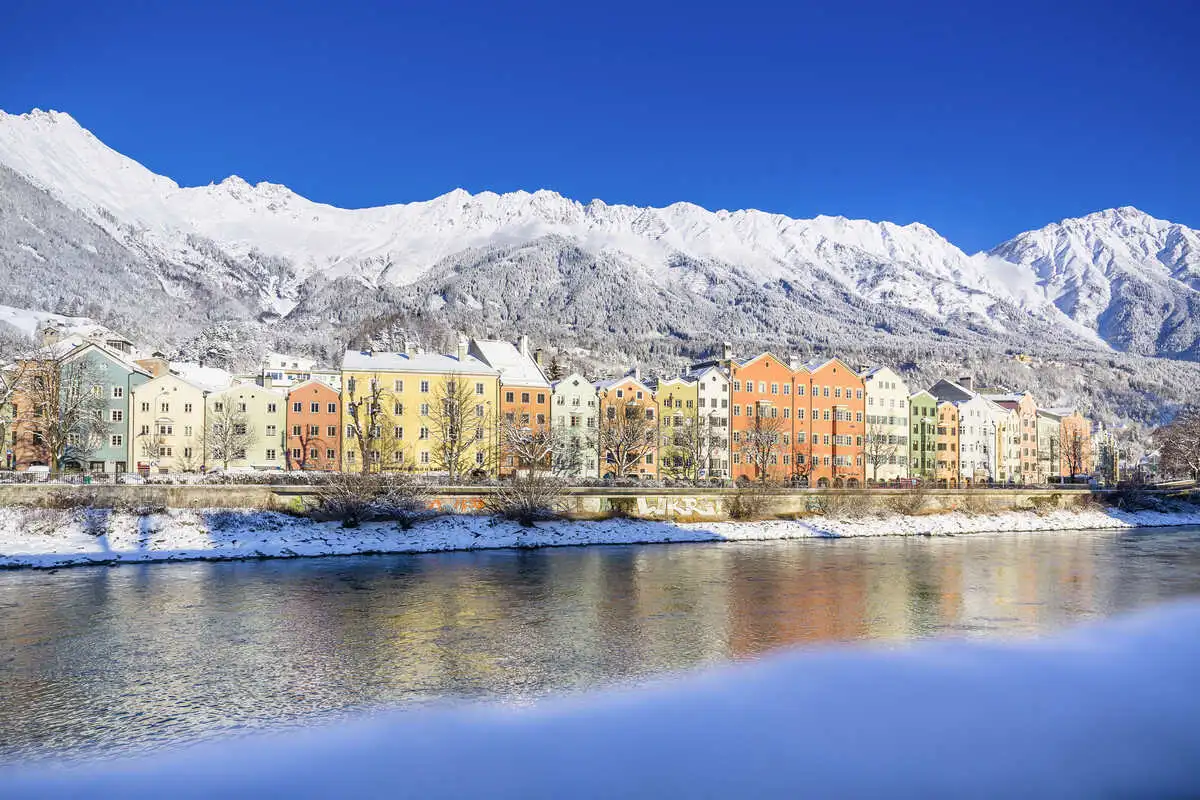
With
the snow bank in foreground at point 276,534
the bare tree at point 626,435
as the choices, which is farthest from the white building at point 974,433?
the snow bank in foreground at point 276,534

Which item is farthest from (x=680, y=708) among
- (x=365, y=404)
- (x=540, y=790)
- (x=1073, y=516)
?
(x=1073, y=516)

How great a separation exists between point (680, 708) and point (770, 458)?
7083 cm

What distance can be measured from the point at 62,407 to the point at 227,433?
38.1ft

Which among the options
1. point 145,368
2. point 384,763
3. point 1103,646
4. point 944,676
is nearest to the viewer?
point 384,763

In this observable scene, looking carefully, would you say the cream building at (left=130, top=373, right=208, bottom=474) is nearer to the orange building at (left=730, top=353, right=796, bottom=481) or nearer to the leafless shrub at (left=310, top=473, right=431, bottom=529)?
the leafless shrub at (left=310, top=473, right=431, bottom=529)

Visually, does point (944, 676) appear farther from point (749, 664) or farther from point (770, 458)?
point (770, 458)

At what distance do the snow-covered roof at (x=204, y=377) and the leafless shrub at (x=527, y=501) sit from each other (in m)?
35.9

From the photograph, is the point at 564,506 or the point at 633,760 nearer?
the point at 633,760

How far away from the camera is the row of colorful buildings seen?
75.7m

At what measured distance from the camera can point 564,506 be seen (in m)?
59.5

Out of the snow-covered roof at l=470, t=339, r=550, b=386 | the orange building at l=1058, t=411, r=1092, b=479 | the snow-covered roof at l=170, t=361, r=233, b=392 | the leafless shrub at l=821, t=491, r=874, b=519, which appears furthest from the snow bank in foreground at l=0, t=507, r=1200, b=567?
the orange building at l=1058, t=411, r=1092, b=479

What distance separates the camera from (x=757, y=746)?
677 inches

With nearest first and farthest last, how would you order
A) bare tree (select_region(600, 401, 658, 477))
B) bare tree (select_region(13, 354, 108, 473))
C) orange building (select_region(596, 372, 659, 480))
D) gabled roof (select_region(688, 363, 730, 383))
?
bare tree (select_region(13, 354, 108, 473)) < bare tree (select_region(600, 401, 658, 477)) < orange building (select_region(596, 372, 659, 480)) < gabled roof (select_region(688, 363, 730, 383))

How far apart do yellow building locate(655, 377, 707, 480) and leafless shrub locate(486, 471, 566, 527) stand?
24.5 m
